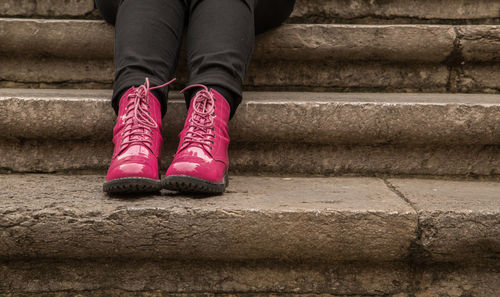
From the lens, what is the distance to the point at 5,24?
1219 mm

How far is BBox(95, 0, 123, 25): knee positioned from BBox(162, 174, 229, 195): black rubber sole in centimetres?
59

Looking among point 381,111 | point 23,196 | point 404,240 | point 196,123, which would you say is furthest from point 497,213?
point 23,196

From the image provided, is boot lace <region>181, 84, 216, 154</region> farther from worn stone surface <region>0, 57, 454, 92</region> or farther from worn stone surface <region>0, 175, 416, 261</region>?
worn stone surface <region>0, 57, 454, 92</region>

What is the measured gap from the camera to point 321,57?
126 centimetres

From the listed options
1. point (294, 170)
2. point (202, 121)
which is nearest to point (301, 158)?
point (294, 170)

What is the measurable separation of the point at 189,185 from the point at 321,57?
2.32 feet

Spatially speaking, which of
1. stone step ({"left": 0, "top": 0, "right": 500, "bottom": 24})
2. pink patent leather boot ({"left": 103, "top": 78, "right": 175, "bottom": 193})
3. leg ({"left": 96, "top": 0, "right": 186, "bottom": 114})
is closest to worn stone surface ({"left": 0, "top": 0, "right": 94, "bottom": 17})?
stone step ({"left": 0, "top": 0, "right": 500, "bottom": 24})

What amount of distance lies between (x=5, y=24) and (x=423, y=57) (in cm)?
130

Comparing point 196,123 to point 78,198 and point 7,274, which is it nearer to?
point 78,198

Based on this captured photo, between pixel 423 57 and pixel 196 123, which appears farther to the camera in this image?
pixel 423 57

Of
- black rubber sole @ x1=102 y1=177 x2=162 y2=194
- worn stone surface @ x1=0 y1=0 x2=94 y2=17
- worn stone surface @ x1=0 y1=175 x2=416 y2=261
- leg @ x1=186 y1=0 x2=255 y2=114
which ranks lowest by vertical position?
worn stone surface @ x1=0 y1=175 x2=416 y2=261

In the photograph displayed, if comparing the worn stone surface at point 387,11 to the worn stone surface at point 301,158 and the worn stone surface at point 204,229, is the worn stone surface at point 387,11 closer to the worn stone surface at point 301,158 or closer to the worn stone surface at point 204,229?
the worn stone surface at point 301,158

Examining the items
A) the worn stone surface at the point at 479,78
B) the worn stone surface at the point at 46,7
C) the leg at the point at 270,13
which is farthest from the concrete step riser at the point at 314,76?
the worn stone surface at the point at 46,7

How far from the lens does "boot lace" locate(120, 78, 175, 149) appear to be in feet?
2.69
